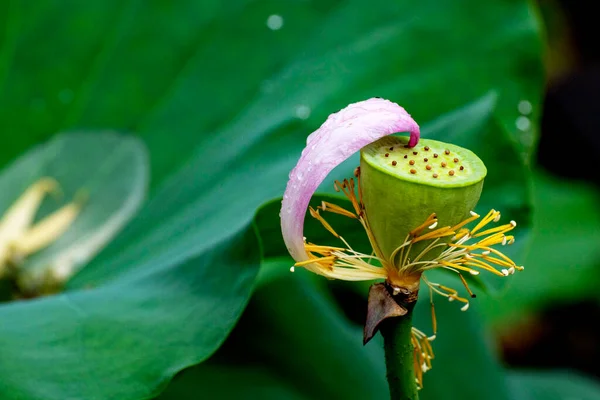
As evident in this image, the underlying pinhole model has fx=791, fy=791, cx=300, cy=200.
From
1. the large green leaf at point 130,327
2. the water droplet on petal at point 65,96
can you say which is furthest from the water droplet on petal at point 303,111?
the water droplet on petal at point 65,96

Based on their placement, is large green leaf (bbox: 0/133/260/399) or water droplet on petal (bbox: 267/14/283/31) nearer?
large green leaf (bbox: 0/133/260/399)

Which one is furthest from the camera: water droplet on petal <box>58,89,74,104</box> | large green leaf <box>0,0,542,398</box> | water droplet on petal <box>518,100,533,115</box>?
water droplet on petal <box>58,89,74,104</box>

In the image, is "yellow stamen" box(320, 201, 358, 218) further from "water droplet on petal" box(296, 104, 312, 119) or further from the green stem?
"water droplet on petal" box(296, 104, 312, 119)

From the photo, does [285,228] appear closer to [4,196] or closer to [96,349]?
[96,349]

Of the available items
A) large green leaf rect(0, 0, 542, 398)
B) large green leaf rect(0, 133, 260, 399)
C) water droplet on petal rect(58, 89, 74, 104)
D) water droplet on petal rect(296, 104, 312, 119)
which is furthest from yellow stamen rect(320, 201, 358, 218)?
water droplet on petal rect(58, 89, 74, 104)

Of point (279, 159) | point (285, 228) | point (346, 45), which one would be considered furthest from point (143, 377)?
point (346, 45)

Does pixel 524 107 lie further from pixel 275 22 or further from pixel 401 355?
pixel 401 355

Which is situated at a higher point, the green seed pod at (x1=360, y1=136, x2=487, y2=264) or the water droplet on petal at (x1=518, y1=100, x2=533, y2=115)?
the green seed pod at (x1=360, y1=136, x2=487, y2=264)
